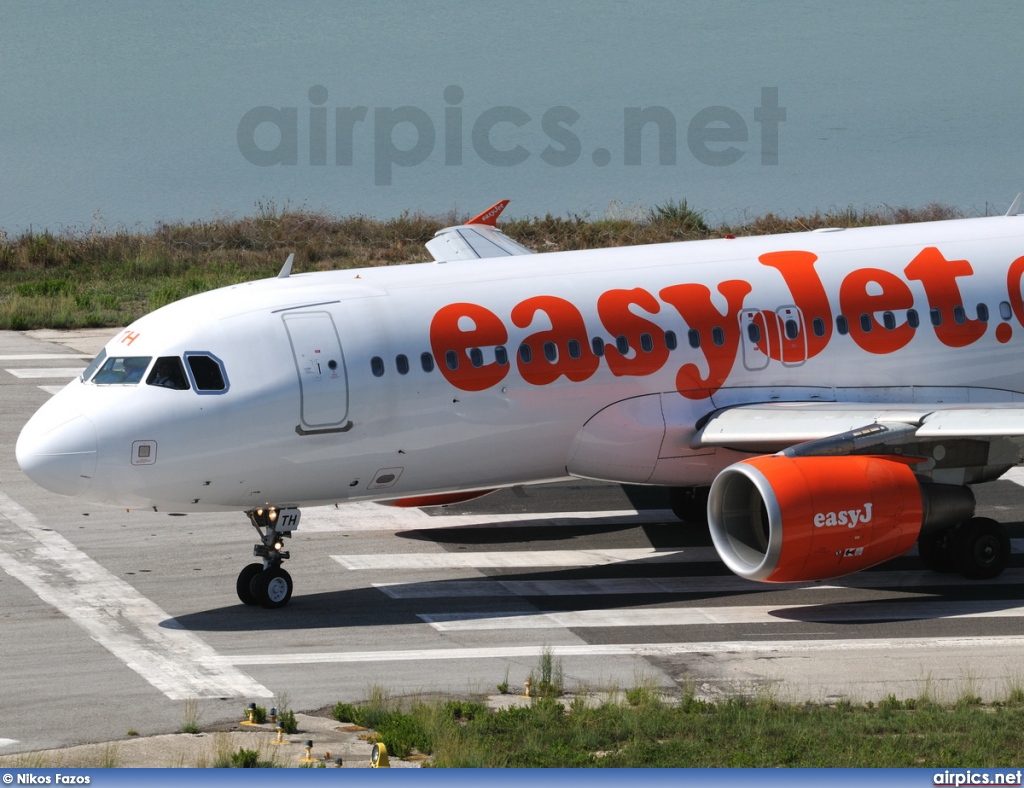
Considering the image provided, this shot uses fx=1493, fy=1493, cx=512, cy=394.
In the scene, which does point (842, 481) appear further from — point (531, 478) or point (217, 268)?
point (217, 268)

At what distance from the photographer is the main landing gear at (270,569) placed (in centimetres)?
1761

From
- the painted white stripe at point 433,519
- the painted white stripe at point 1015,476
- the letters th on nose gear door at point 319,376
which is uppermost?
the letters th on nose gear door at point 319,376

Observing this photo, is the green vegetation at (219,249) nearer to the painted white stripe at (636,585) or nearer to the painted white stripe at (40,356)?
the painted white stripe at (40,356)

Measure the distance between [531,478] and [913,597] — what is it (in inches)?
195

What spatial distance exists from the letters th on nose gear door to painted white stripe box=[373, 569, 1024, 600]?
254 cm

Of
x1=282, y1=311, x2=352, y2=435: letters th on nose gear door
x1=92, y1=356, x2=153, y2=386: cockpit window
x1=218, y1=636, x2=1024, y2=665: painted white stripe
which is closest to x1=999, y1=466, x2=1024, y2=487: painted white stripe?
x1=218, y1=636, x2=1024, y2=665: painted white stripe

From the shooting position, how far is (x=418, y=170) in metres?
73.6

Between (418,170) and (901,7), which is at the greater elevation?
(901,7)

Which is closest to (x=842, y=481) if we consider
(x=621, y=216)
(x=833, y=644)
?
(x=833, y=644)

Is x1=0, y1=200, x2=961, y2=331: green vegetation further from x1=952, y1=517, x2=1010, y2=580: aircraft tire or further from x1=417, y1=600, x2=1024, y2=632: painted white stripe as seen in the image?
x1=952, y1=517, x2=1010, y2=580: aircraft tire

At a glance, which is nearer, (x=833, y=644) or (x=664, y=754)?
(x=664, y=754)

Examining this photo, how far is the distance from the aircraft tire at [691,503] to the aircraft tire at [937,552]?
3.44m

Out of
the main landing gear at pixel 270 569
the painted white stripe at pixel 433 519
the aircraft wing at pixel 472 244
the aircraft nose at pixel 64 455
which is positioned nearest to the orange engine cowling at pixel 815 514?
the painted white stripe at pixel 433 519

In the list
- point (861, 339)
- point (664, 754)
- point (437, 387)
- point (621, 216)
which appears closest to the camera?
point (664, 754)
